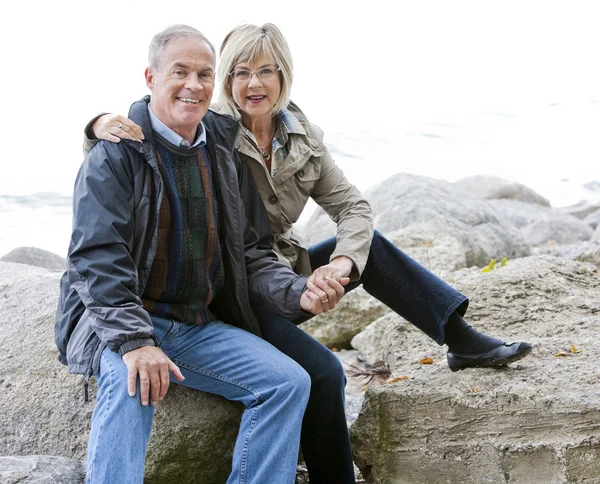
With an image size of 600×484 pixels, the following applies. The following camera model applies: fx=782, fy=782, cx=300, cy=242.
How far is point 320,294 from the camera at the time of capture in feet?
11.3

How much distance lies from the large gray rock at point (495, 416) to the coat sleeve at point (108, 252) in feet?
4.60

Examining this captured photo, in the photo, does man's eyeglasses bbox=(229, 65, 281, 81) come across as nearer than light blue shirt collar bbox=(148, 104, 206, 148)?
No

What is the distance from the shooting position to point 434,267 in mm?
7180

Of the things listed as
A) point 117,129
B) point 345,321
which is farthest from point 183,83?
point 345,321

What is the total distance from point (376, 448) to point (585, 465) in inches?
38.5

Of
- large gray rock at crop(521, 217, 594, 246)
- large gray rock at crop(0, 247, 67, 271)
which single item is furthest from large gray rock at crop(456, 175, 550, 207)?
large gray rock at crop(0, 247, 67, 271)

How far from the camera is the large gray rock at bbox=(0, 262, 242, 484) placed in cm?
345

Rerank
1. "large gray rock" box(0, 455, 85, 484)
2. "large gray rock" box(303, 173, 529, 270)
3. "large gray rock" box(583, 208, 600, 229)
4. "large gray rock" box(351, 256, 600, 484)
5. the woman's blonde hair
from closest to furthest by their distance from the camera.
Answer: "large gray rock" box(0, 455, 85, 484)
"large gray rock" box(351, 256, 600, 484)
the woman's blonde hair
"large gray rock" box(303, 173, 529, 270)
"large gray rock" box(583, 208, 600, 229)

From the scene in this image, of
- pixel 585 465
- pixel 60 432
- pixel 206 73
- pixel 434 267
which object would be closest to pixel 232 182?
pixel 206 73

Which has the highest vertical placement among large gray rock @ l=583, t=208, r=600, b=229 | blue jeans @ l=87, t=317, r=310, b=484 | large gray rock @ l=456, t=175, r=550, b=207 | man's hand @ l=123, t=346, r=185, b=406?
man's hand @ l=123, t=346, r=185, b=406

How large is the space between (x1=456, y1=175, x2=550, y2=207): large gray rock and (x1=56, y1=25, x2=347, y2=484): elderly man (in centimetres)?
1044

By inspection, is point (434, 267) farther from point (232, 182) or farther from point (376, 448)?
point (232, 182)

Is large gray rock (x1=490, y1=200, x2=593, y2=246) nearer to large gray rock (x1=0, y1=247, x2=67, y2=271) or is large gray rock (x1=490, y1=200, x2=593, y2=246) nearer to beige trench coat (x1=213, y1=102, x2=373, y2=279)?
large gray rock (x1=0, y1=247, x2=67, y2=271)

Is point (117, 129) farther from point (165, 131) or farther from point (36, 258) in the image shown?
point (36, 258)
